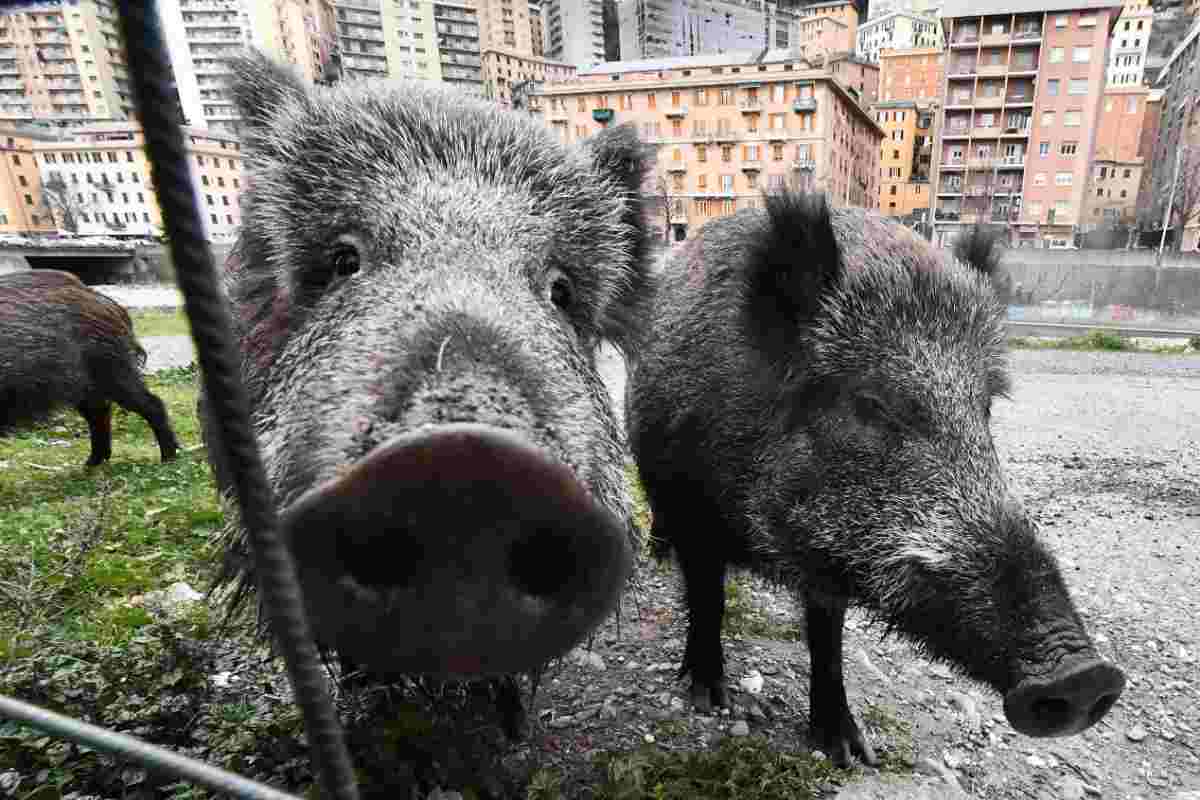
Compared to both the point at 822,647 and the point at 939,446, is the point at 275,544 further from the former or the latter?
the point at 822,647

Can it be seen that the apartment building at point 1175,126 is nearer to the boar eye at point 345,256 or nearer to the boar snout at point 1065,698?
the boar snout at point 1065,698

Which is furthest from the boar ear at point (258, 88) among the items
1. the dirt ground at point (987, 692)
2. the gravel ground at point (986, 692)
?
the dirt ground at point (987, 692)

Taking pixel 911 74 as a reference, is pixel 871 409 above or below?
below

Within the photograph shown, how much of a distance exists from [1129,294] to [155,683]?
24.7 metres

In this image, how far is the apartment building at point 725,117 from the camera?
43844 millimetres

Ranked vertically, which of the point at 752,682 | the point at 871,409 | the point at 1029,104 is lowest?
the point at 752,682

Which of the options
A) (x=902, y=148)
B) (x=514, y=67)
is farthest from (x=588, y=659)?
(x=514, y=67)

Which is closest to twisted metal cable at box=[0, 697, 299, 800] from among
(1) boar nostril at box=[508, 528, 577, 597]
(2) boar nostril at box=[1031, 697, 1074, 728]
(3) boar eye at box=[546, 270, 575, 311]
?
(1) boar nostril at box=[508, 528, 577, 597]

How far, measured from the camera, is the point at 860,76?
78250 millimetres

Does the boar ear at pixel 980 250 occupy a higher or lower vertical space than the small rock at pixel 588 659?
higher

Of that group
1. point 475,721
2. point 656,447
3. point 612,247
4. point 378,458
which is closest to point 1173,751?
point 656,447

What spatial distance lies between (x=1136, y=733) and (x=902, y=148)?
76.3 meters

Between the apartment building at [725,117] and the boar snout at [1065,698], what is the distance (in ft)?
143

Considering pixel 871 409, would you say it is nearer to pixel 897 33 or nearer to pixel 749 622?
pixel 749 622
